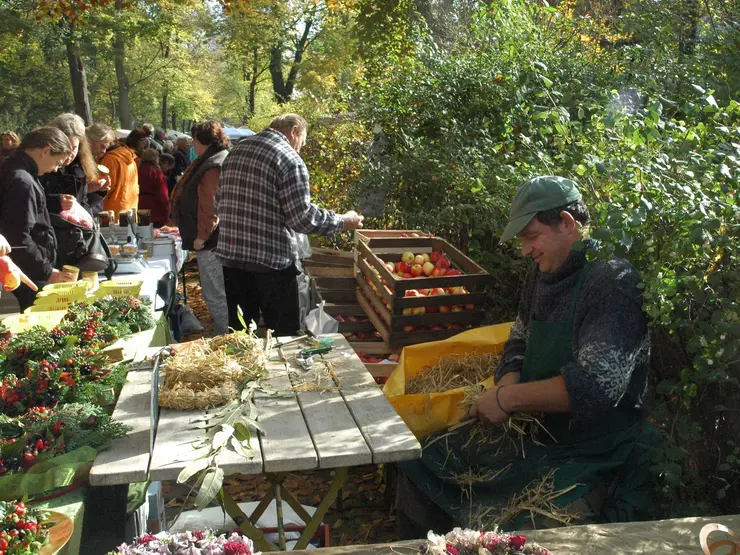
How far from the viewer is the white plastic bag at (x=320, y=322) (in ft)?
17.0

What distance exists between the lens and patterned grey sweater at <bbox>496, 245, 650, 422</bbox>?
2.81m

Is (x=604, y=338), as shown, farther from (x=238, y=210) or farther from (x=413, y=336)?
(x=238, y=210)

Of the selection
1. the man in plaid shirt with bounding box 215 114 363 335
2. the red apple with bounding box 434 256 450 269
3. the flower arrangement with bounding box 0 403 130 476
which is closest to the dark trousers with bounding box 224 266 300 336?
the man in plaid shirt with bounding box 215 114 363 335

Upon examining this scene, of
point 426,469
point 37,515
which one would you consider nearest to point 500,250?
point 426,469

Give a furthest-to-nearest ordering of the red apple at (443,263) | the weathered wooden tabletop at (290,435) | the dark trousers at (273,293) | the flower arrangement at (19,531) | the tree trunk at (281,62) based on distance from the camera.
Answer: the tree trunk at (281,62)
the red apple at (443,263)
the dark trousers at (273,293)
the weathered wooden tabletop at (290,435)
the flower arrangement at (19,531)

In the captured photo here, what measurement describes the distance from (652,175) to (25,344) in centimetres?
279

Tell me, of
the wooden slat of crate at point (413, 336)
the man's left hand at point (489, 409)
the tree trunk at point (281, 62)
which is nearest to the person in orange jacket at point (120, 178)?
the wooden slat of crate at point (413, 336)

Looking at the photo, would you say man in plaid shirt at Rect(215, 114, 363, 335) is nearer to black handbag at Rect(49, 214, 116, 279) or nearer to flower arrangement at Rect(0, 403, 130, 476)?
black handbag at Rect(49, 214, 116, 279)

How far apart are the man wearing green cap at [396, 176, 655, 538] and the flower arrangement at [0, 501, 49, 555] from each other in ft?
5.25

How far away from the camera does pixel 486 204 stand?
5.04 m

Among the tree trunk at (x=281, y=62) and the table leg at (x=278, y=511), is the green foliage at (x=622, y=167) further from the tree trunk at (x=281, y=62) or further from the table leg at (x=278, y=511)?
the tree trunk at (x=281, y=62)

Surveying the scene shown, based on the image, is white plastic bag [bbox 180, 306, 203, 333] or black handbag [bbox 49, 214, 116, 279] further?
white plastic bag [bbox 180, 306, 203, 333]

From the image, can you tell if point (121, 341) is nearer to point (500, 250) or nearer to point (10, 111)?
point (500, 250)

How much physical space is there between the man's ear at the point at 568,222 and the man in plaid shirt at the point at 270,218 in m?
2.18
